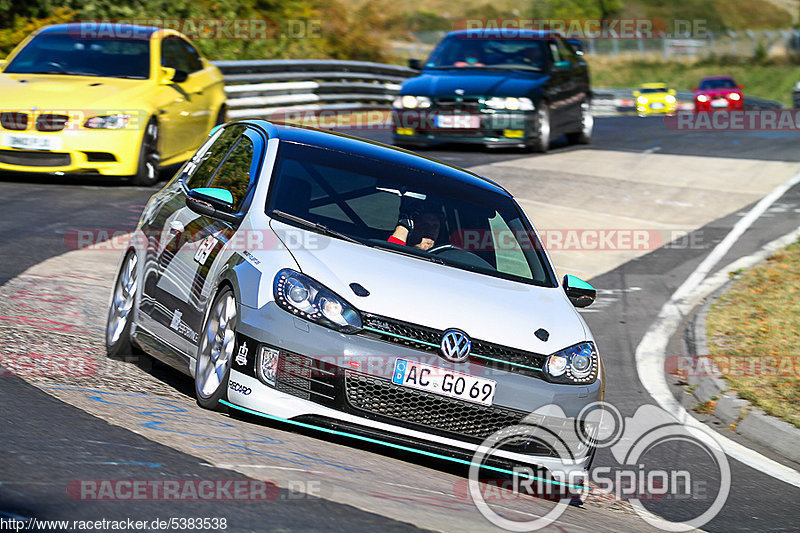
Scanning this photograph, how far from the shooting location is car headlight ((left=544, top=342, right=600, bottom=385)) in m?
5.94

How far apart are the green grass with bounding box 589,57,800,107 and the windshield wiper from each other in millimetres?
62129

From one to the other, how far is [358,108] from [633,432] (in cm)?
1934

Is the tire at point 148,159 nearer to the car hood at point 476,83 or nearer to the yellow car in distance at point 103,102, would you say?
the yellow car in distance at point 103,102

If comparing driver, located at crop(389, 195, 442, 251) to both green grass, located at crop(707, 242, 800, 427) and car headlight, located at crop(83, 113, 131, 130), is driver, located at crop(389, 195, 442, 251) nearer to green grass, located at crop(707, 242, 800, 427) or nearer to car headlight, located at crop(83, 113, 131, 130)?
green grass, located at crop(707, 242, 800, 427)

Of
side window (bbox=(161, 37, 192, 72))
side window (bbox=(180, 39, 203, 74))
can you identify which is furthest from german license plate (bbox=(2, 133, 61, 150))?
side window (bbox=(180, 39, 203, 74))

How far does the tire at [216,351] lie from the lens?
5.91 m

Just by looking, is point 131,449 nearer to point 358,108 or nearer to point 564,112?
point 564,112

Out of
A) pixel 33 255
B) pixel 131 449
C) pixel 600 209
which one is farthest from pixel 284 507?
pixel 600 209

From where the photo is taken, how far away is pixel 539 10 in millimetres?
113688

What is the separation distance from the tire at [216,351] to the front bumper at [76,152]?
7394 mm

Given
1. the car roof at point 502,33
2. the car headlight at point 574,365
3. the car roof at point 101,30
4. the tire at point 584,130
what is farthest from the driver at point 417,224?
the tire at point 584,130

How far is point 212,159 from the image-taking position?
746 centimetres

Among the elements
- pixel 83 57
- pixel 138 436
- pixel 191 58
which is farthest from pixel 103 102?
pixel 138 436

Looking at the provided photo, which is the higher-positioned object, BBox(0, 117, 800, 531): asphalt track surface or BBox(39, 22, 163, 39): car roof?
BBox(39, 22, 163, 39): car roof
